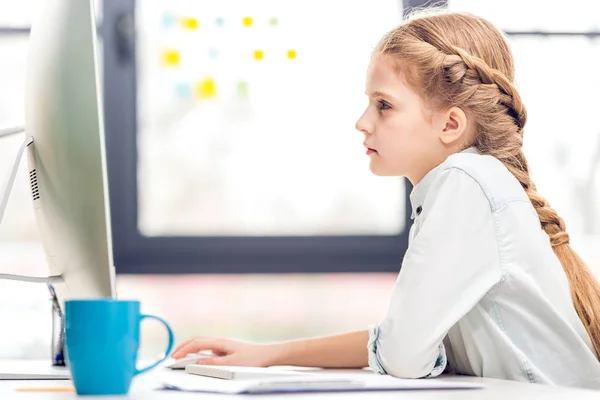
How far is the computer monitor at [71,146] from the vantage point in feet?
2.62

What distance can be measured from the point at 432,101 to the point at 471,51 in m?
0.10

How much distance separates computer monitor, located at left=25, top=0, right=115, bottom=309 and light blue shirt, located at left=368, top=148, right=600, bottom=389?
38 cm

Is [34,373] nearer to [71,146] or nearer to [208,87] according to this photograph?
[71,146]

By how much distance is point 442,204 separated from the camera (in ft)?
3.34

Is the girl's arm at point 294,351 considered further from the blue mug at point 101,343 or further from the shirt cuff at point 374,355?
the blue mug at point 101,343

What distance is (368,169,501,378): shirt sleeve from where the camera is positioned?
3.16 feet

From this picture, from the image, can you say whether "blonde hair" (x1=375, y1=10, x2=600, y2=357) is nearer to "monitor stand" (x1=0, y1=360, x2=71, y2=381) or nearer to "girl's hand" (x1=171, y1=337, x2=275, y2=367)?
"girl's hand" (x1=171, y1=337, x2=275, y2=367)

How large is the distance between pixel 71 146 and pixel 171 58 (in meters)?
1.52

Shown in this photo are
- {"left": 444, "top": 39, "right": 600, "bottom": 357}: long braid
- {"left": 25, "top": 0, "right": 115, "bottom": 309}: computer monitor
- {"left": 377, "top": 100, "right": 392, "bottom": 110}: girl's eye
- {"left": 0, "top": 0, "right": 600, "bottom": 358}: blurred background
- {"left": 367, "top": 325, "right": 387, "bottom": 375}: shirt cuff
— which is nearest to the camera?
{"left": 25, "top": 0, "right": 115, "bottom": 309}: computer monitor

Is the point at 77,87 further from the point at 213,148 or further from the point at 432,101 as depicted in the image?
the point at 213,148

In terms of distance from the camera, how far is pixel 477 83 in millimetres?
1219

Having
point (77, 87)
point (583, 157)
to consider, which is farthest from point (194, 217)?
point (77, 87)

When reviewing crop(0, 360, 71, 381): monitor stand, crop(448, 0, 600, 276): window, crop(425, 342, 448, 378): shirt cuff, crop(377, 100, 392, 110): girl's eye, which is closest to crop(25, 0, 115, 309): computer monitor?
crop(0, 360, 71, 381): monitor stand

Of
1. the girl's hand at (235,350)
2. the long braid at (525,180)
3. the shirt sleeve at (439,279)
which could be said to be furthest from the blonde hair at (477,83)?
the girl's hand at (235,350)
